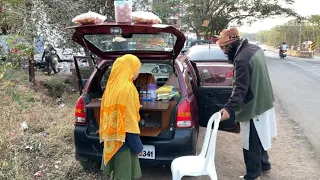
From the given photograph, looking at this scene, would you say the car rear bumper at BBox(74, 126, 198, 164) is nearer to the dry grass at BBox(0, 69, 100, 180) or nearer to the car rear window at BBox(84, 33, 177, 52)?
the dry grass at BBox(0, 69, 100, 180)

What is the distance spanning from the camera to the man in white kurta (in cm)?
364

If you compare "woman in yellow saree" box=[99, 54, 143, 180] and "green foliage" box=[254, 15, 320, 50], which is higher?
"green foliage" box=[254, 15, 320, 50]

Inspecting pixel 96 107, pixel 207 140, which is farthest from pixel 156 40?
pixel 207 140

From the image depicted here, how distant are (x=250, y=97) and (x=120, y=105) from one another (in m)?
1.60

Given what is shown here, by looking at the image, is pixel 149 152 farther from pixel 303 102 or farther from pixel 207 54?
pixel 303 102

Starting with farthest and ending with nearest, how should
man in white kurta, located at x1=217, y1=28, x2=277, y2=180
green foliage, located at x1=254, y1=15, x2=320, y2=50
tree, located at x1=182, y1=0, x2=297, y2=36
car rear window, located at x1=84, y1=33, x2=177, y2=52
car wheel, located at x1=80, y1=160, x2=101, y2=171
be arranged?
green foliage, located at x1=254, y1=15, x2=320, y2=50 < tree, located at x1=182, y1=0, x2=297, y2=36 < car wheel, located at x1=80, y1=160, x2=101, y2=171 < car rear window, located at x1=84, y1=33, x2=177, y2=52 < man in white kurta, located at x1=217, y1=28, x2=277, y2=180

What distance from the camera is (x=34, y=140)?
16.1ft

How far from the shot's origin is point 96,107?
12.6ft

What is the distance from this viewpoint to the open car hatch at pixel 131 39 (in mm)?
3471

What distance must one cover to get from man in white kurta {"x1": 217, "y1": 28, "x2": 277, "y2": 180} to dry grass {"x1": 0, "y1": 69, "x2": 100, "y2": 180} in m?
1.88

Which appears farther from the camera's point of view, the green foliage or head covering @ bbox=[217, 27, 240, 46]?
the green foliage

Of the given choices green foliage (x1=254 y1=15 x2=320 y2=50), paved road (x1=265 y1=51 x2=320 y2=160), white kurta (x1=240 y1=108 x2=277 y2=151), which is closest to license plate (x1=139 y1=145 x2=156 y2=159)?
white kurta (x1=240 y1=108 x2=277 y2=151)

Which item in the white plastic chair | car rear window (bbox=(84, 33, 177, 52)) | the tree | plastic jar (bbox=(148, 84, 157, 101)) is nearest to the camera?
the white plastic chair

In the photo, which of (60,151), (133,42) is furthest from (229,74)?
(60,151)
